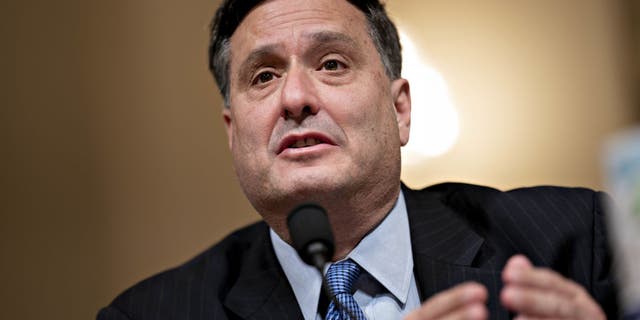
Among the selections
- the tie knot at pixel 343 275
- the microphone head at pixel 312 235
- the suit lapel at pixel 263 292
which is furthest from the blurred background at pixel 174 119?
the microphone head at pixel 312 235

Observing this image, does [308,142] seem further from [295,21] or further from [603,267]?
[603,267]

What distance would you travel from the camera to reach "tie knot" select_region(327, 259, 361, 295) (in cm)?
166

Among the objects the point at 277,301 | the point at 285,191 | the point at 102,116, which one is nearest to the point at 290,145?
the point at 285,191

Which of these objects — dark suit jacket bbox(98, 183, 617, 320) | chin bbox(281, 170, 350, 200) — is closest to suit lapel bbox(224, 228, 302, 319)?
dark suit jacket bbox(98, 183, 617, 320)

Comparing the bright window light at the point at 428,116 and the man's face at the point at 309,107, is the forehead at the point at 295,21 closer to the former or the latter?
the man's face at the point at 309,107

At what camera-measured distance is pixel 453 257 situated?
1.70m

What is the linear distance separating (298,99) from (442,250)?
497 millimetres

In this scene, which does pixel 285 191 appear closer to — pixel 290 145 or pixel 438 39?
pixel 290 145

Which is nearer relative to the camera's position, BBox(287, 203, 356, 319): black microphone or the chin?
BBox(287, 203, 356, 319): black microphone

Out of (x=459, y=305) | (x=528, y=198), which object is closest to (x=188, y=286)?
(x=528, y=198)

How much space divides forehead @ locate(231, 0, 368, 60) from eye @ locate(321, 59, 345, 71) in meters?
0.07

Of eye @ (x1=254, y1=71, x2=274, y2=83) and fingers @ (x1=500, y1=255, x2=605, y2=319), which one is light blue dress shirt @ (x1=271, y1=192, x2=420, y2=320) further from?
fingers @ (x1=500, y1=255, x2=605, y2=319)

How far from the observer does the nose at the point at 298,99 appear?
161 centimetres

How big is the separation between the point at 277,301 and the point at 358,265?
216mm
